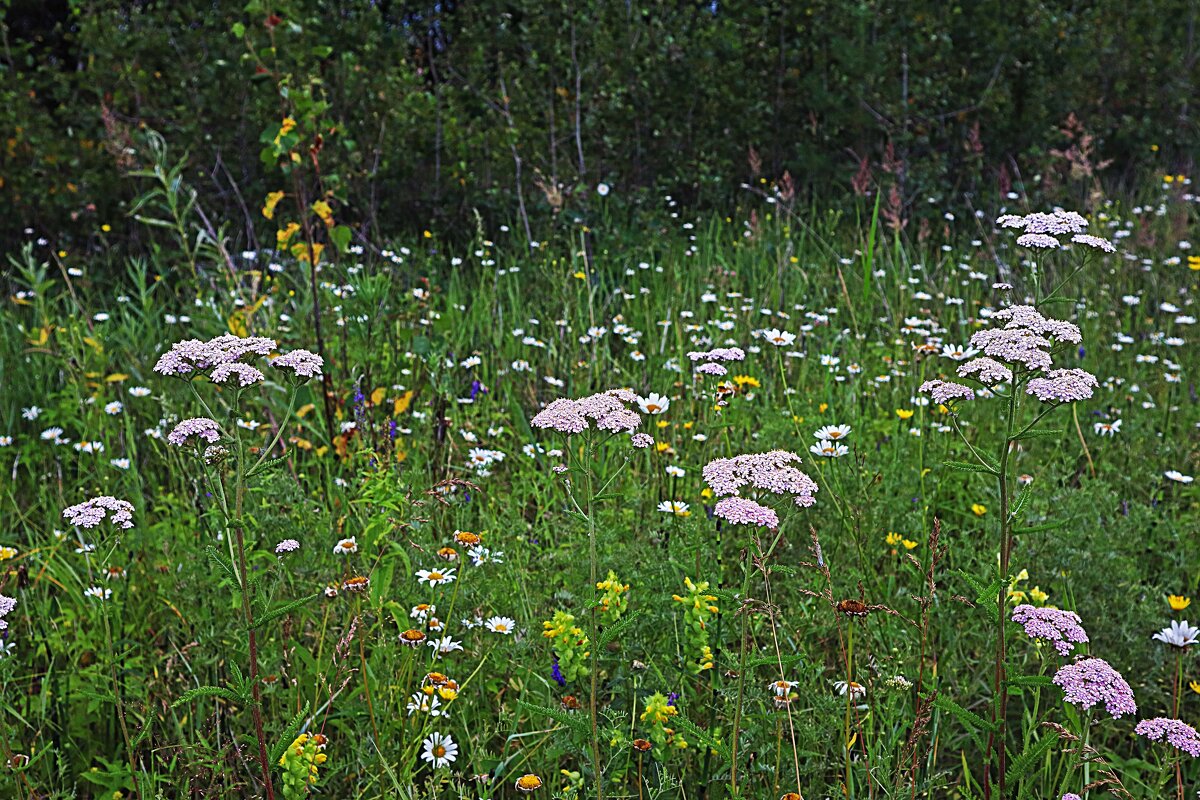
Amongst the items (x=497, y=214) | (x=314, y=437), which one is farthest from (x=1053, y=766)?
(x=497, y=214)

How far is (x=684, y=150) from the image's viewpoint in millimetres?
6969

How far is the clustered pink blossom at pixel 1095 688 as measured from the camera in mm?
1629

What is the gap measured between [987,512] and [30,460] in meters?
3.08

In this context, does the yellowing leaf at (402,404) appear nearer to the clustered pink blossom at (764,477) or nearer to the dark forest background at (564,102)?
the clustered pink blossom at (764,477)

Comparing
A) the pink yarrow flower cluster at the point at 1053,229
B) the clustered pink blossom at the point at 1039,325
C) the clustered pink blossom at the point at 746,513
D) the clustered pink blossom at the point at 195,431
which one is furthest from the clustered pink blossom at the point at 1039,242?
the clustered pink blossom at the point at 195,431

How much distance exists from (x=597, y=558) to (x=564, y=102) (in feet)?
15.4

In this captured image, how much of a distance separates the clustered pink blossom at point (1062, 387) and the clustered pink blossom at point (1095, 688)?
1.48 feet

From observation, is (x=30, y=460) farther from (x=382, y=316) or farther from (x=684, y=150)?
(x=684, y=150)

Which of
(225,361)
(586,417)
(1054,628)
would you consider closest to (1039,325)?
(1054,628)

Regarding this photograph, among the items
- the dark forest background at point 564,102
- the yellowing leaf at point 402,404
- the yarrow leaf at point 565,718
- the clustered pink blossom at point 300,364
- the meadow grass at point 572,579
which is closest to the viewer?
the yarrow leaf at point 565,718

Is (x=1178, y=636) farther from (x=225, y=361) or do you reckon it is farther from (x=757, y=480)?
(x=225, y=361)

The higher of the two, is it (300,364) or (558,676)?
(300,364)

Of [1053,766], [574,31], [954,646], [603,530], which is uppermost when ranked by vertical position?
[574,31]

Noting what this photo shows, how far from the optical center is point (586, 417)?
180 cm
